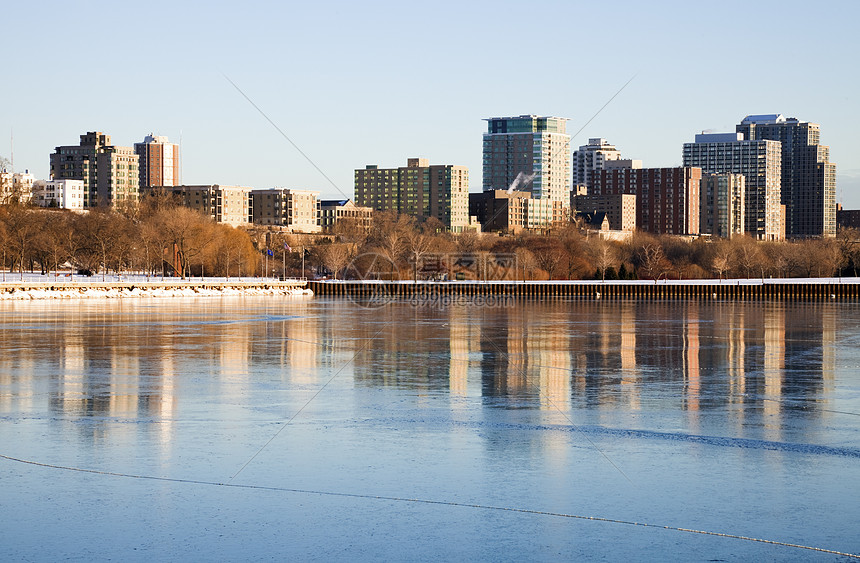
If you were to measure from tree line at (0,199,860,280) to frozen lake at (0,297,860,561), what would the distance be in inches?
3681

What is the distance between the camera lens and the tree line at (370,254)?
390 feet

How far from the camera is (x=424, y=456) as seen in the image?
1346cm

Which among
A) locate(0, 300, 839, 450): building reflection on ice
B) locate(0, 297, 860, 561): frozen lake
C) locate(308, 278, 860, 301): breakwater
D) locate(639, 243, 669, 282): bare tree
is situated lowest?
locate(0, 297, 860, 561): frozen lake

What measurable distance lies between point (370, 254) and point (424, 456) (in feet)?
432

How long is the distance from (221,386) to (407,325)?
23111mm

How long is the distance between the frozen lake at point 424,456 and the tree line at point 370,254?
307 ft

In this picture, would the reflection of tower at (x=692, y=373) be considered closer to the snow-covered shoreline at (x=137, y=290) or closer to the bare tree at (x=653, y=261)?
the snow-covered shoreline at (x=137, y=290)

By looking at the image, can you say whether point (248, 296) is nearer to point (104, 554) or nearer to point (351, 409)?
point (351, 409)

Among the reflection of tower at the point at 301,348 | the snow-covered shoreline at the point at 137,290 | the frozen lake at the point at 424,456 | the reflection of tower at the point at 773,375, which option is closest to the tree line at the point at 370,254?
the snow-covered shoreline at the point at 137,290

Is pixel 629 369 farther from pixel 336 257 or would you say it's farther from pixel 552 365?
pixel 336 257

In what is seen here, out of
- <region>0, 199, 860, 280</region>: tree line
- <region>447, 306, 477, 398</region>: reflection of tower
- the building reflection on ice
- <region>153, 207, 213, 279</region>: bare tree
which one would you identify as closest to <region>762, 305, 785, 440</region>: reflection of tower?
the building reflection on ice

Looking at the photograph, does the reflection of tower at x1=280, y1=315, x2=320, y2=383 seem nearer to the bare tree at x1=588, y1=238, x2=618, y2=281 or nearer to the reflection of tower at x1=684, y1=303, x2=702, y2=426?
the reflection of tower at x1=684, y1=303, x2=702, y2=426

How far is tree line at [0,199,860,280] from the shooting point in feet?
390

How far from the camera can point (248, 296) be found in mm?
88250
